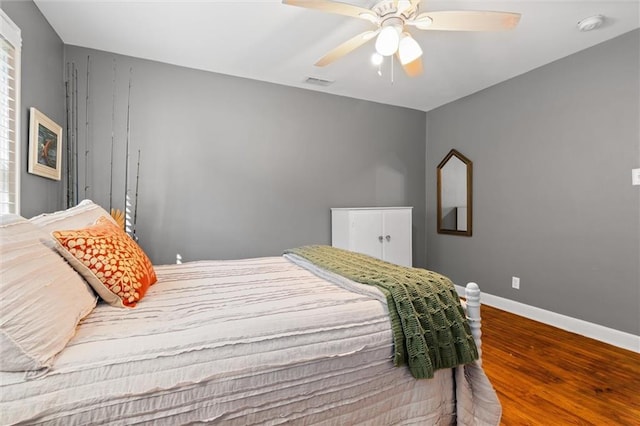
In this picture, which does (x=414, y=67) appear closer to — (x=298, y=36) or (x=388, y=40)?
(x=388, y=40)

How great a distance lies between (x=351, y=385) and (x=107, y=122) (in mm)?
3009

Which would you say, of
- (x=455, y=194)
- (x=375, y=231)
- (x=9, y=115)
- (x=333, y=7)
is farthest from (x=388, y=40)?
(x=455, y=194)

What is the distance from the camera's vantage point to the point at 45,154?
223cm

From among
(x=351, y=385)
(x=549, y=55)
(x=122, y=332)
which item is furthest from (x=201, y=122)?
(x=549, y=55)

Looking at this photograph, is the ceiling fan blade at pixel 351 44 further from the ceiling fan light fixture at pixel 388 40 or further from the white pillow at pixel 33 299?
the white pillow at pixel 33 299

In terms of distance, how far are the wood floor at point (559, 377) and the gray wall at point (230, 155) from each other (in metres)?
2.11

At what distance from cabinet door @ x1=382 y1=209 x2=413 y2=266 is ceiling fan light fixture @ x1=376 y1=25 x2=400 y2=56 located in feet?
6.77

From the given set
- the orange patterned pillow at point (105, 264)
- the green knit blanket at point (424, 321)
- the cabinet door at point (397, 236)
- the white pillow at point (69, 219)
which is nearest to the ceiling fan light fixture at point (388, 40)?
the green knit blanket at point (424, 321)

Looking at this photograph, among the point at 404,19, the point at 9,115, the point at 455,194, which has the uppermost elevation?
the point at 404,19

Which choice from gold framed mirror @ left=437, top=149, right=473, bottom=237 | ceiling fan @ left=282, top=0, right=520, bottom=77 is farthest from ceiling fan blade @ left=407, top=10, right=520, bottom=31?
gold framed mirror @ left=437, top=149, right=473, bottom=237

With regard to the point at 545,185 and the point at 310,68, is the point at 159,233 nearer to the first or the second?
the point at 310,68

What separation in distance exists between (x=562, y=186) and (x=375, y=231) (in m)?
1.80

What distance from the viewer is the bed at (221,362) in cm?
78

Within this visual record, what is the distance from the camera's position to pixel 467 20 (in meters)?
1.74
